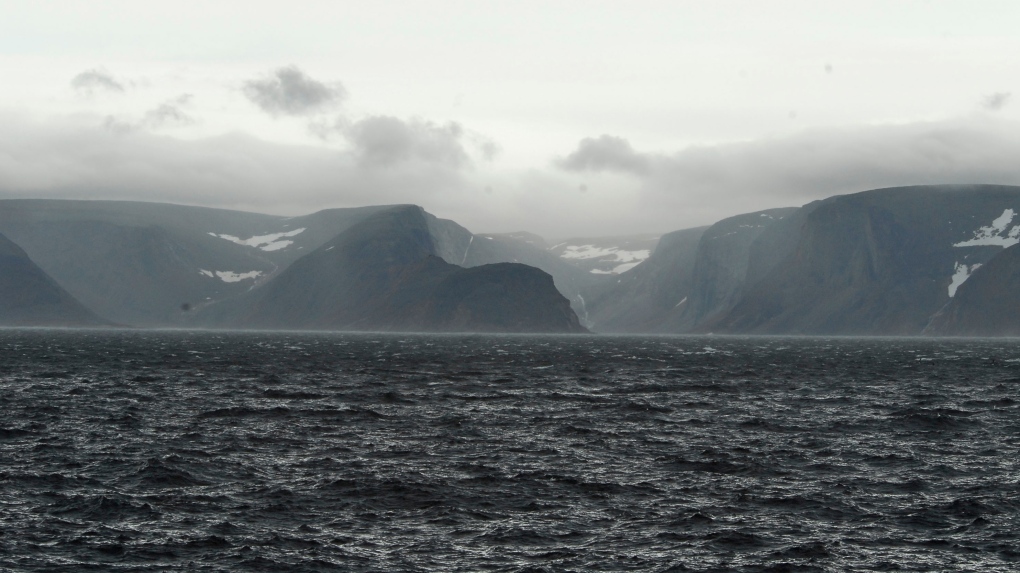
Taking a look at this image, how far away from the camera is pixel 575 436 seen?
5566cm

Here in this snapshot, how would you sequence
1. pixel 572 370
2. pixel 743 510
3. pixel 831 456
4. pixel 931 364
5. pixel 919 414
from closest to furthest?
pixel 743 510 → pixel 831 456 → pixel 919 414 → pixel 572 370 → pixel 931 364

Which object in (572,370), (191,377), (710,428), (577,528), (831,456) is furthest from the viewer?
(572,370)

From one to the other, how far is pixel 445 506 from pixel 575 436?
1909 cm

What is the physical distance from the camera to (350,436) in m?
55.0

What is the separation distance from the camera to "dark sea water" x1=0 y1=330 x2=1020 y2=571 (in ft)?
102

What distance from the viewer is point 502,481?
139 feet

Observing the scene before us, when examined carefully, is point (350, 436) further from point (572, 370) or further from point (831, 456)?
point (572, 370)

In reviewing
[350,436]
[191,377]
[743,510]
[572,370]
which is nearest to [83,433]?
[350,436]

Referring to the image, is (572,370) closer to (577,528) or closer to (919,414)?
(919,414)

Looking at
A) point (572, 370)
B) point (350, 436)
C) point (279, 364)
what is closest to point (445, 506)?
point (350, 436)

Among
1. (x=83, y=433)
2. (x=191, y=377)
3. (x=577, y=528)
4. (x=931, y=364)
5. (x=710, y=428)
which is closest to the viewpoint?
(x=577, y=528)

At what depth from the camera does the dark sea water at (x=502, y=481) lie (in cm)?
3112

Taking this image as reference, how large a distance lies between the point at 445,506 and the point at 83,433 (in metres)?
25.7

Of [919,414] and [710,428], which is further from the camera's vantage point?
[919,414]
